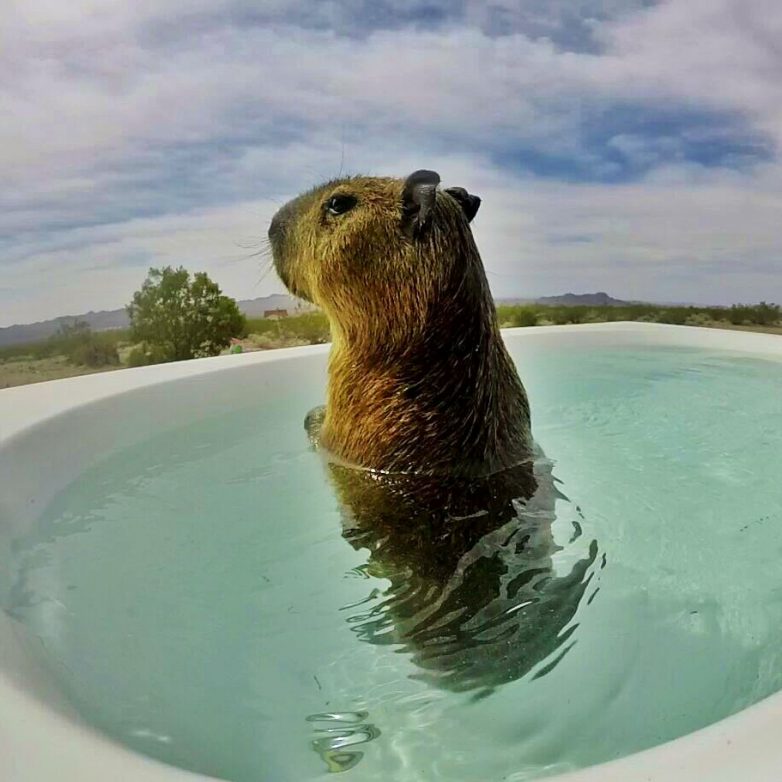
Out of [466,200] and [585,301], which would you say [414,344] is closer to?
[466,200]

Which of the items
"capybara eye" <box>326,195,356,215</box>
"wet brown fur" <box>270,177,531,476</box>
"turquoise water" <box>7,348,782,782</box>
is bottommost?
"turquoise water" <box>7,348,782,782</box>

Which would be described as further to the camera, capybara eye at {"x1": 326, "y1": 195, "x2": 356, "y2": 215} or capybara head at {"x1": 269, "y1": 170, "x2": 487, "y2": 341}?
capybara eye at {"x1": 326, "y1": 195, "x2": 356, "y2": 215}

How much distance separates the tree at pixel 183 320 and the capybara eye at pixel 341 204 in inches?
161

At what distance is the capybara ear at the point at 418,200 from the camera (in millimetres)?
1746

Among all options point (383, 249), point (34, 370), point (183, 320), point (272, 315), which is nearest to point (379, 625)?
point (383, 249)

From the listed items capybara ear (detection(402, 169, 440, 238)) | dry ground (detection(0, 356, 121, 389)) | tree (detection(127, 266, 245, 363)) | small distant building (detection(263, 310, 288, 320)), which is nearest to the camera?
capybara ear (detection(402, 169, 440, 238))

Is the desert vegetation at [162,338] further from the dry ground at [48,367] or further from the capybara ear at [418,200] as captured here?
the capybara ear at [418,200]

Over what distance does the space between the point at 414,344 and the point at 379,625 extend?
2.53ft

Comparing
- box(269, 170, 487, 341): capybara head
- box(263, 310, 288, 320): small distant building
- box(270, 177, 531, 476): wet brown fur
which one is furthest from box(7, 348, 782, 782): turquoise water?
box(263, 310, 288, 320): small distant building

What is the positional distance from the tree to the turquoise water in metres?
3.67

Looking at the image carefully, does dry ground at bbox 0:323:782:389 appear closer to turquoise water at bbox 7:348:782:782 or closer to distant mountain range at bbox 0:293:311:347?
distant mountain range at bbox 0:293:311:347

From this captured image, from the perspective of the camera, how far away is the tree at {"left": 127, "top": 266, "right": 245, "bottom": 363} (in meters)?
5.86

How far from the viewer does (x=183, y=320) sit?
5.99 metres

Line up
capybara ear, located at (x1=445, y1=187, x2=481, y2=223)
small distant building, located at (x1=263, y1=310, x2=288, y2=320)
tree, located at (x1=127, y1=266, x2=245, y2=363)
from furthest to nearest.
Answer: tree, located at (x1=127, y1=266, x2=245, y2=363), small distant building, located at (x1=263, y1=310, x2=288, y2=320), capybara ear, located at (x1=445, y1=187, x2=481, y2=223)
